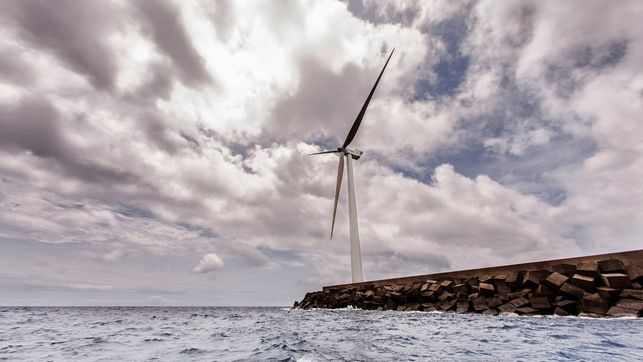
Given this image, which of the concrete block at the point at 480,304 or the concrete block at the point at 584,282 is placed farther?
the concrete block at the point at 480,304

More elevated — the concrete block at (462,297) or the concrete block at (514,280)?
the concrete block at (514,280)

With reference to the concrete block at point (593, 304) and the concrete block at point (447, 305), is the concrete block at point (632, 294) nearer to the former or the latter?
the concrete block at point (593, 304)

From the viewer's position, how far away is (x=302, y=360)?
652 centimetres

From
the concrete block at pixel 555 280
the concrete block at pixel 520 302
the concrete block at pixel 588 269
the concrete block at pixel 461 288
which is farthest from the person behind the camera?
the concrete block at pixel 461 288

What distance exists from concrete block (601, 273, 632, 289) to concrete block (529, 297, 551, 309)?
2.42 metres

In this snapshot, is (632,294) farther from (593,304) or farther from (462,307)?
(462,307)

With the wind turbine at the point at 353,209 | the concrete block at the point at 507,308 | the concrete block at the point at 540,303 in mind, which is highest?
the wind turbine at the point at 353,209

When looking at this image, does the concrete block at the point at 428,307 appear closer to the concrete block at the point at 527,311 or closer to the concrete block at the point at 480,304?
the concrete block at the point at 480,304

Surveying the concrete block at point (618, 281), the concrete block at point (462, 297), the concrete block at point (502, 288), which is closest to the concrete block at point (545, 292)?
the concrete block at point (502, 288)

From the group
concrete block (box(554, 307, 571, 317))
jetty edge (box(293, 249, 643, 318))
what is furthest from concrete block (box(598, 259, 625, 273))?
concrete block (box(554, 307, 571, 317))

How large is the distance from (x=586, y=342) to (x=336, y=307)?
26.3 meters

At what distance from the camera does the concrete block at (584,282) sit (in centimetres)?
1379

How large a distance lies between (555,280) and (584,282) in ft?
3.93

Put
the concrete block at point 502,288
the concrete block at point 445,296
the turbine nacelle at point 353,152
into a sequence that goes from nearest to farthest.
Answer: the concrete block at point 502,288
the concrete block at point 445,296
the turbine nacelle at point 353,152
